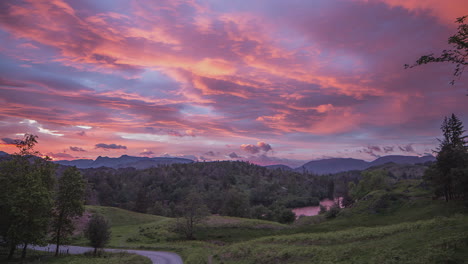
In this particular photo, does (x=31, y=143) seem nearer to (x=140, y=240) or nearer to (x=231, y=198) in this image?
(x=140, y=240)

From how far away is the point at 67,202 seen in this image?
4350 cm

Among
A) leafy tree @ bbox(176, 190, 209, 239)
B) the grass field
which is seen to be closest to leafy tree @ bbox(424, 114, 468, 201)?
the grass field

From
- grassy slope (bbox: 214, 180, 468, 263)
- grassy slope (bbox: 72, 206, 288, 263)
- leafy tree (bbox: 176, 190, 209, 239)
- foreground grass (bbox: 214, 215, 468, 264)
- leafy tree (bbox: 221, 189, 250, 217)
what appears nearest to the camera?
foreground grass (bbox: 214, 215, 468, 264)

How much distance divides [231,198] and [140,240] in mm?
52801

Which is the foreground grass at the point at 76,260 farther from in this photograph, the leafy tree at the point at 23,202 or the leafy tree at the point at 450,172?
the leafy tree at the point at 450,172

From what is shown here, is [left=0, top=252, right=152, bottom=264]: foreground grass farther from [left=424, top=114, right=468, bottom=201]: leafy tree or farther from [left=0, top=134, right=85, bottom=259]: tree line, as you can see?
[left=424, top=114, right=468, bottom=201]: leafy tree

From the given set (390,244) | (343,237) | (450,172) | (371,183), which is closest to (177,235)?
(343,237)

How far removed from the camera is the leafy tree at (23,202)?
1404 inches

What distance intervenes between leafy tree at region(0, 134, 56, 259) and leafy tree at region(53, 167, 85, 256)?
8.89ft

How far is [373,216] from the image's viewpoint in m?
52.7

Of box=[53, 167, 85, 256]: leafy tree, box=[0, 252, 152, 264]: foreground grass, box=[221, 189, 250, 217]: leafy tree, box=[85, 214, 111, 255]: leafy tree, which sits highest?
box=[53, 167, 85, 256]: leafy tree

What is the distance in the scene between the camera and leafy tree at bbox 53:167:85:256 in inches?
1719

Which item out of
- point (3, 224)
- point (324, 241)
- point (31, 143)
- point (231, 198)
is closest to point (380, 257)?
point (324, 241)

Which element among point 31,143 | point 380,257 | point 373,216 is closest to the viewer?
point 380,257
